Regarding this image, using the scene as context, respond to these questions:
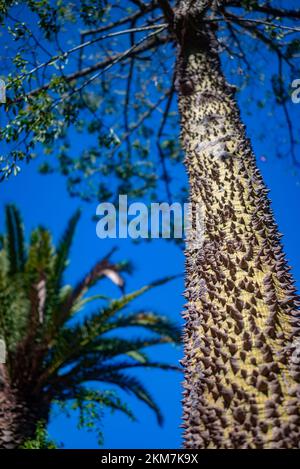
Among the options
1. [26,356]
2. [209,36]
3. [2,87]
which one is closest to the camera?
[2,87]

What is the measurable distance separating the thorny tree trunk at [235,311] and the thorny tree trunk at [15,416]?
13.6 ft

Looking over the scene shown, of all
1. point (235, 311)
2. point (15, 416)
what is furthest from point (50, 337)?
point (235, 311)

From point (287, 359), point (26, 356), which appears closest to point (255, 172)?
point (287, 359)

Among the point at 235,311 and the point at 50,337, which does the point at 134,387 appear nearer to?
the point at 50,337

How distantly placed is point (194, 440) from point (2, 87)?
3508 mm

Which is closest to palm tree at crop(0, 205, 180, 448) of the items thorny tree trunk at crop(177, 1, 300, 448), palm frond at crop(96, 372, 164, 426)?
palm frond at crop(96, 372, 164, 426)

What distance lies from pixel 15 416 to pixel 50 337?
143 cm

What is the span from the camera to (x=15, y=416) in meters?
5.34

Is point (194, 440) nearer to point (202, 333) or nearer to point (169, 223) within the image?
point (202, 333)

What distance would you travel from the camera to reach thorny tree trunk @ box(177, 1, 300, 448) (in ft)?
5.28

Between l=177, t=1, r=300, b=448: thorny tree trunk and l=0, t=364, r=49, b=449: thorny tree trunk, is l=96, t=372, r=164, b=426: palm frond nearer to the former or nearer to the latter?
l=0, t=364, r=49, b=449: thorny tree trunk

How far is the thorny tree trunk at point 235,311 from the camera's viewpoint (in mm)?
1609

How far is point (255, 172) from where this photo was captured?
270cm

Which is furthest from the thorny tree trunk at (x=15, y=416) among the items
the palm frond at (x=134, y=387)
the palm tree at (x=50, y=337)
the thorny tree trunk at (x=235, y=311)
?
the thorny tree trunk at (x=235, y=311)
